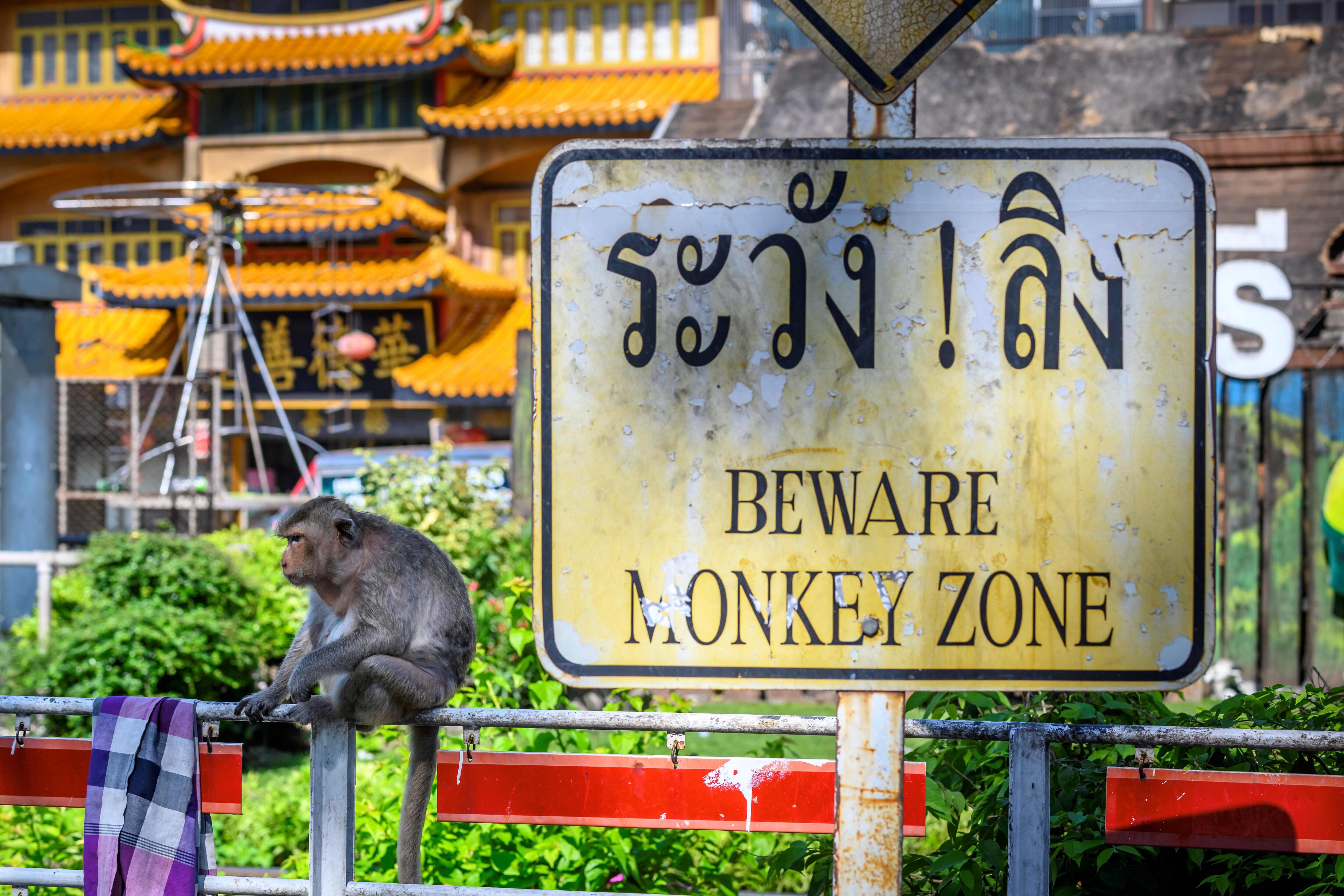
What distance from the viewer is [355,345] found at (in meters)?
16.7

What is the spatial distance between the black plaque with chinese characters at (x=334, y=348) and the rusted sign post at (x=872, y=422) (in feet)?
55.0

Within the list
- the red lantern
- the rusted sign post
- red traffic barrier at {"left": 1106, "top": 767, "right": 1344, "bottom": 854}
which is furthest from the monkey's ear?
the red lantern

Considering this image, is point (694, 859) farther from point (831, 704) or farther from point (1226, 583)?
point (1226, 583)

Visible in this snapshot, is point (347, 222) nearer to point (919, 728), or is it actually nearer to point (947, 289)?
point (919, 728)

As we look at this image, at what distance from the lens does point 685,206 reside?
1.47 m

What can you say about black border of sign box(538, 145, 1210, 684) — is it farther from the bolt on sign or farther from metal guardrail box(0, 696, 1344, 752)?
metal guardrail box(0, 696, 1344, 752)

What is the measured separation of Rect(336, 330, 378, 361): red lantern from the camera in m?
16.7

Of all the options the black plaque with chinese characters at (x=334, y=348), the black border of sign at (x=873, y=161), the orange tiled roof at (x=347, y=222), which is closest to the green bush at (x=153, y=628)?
the black border of sign at (x=873, y=161)

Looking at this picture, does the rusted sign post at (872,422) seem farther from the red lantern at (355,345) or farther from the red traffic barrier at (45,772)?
the red lantern at (355,345)

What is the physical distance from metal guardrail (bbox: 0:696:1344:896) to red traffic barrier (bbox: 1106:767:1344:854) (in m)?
0.14

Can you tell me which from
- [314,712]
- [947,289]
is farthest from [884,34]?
[314,712]

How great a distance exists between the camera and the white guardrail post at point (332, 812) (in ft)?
7.17

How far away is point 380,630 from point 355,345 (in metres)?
14.4

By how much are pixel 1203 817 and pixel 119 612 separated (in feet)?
18.2
